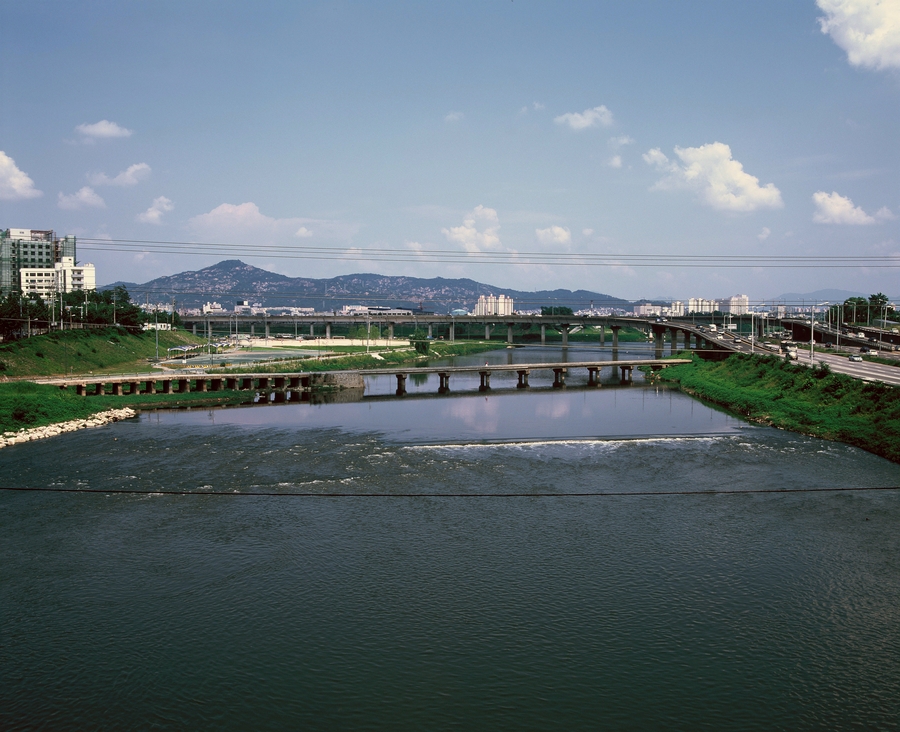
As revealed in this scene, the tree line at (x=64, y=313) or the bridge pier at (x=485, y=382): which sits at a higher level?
the tree line at (x=64, y=313)

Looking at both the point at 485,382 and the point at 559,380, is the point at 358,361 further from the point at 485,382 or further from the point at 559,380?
the point at 559,380

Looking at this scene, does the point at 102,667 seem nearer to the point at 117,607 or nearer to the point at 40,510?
the point at 117,607

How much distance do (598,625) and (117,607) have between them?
9.86 m

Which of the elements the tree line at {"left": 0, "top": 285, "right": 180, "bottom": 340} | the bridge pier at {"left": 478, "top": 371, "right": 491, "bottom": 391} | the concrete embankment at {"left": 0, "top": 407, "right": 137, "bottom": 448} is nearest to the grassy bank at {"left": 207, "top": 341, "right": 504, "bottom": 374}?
the bridge pier at {"left": 478, "top": 371, "right": 491, "bottom": 391}

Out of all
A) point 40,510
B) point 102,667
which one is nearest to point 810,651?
point 102,667

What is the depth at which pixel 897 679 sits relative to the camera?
1261cm

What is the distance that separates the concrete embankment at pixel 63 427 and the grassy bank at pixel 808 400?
33225mm

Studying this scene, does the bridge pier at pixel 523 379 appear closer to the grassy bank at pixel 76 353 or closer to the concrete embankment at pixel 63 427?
the concrete embankment at pixel 63 427

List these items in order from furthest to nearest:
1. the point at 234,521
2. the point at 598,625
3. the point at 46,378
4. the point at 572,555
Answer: the point at 46,378 → the point at 234,521 → the point at 572,555 → the point at 598,625

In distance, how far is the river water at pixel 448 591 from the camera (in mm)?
12062

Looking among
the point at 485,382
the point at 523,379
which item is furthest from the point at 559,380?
the point at 485,382

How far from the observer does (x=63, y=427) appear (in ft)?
108

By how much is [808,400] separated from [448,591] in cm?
3042

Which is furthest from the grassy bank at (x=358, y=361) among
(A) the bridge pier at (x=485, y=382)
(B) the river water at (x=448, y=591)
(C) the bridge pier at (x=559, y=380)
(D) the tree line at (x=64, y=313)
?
(B) the river water at (x=448, y=591)
